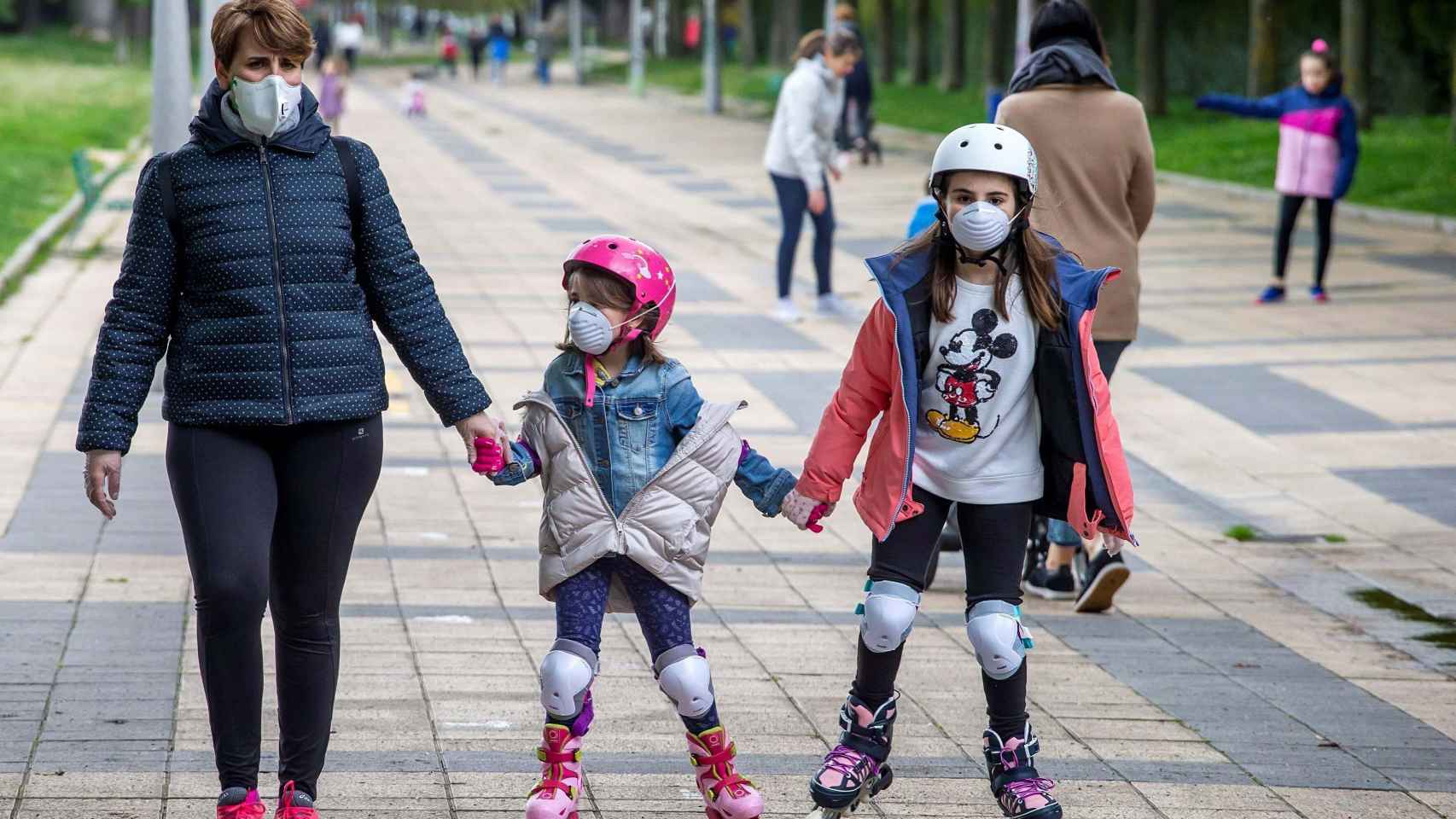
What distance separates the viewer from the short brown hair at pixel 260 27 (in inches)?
147

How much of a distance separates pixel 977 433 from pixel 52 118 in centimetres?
3018

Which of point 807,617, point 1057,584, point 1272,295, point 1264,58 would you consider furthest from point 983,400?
point 1264,58

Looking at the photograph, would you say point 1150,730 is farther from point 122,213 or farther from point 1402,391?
point 122,213

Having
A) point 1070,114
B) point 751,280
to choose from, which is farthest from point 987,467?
point 751,280

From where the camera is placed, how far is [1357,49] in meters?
24.8

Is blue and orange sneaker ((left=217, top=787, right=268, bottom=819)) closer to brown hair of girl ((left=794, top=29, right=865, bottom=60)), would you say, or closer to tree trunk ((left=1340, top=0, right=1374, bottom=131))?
brown hair of girl ((left=794, top=29, right=865, bottom=60))

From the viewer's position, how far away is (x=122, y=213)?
1920cm

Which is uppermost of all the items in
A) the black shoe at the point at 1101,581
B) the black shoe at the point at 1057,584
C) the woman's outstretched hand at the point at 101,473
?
the woman's outstretched hand at the point at 101,473

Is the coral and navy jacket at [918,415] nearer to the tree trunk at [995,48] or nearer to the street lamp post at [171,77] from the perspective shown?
the street lamp post at [171,77]

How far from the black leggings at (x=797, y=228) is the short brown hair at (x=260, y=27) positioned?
8715 millimetres

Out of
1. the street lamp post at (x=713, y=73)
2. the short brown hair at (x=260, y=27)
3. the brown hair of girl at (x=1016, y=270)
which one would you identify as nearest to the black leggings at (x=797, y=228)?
the brown hair of girl at (x=1016, y=270)

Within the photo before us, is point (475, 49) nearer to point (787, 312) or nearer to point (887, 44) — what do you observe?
point (887, 44)

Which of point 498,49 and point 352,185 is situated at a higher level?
point 352,185

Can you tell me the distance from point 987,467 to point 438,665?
199 cm
